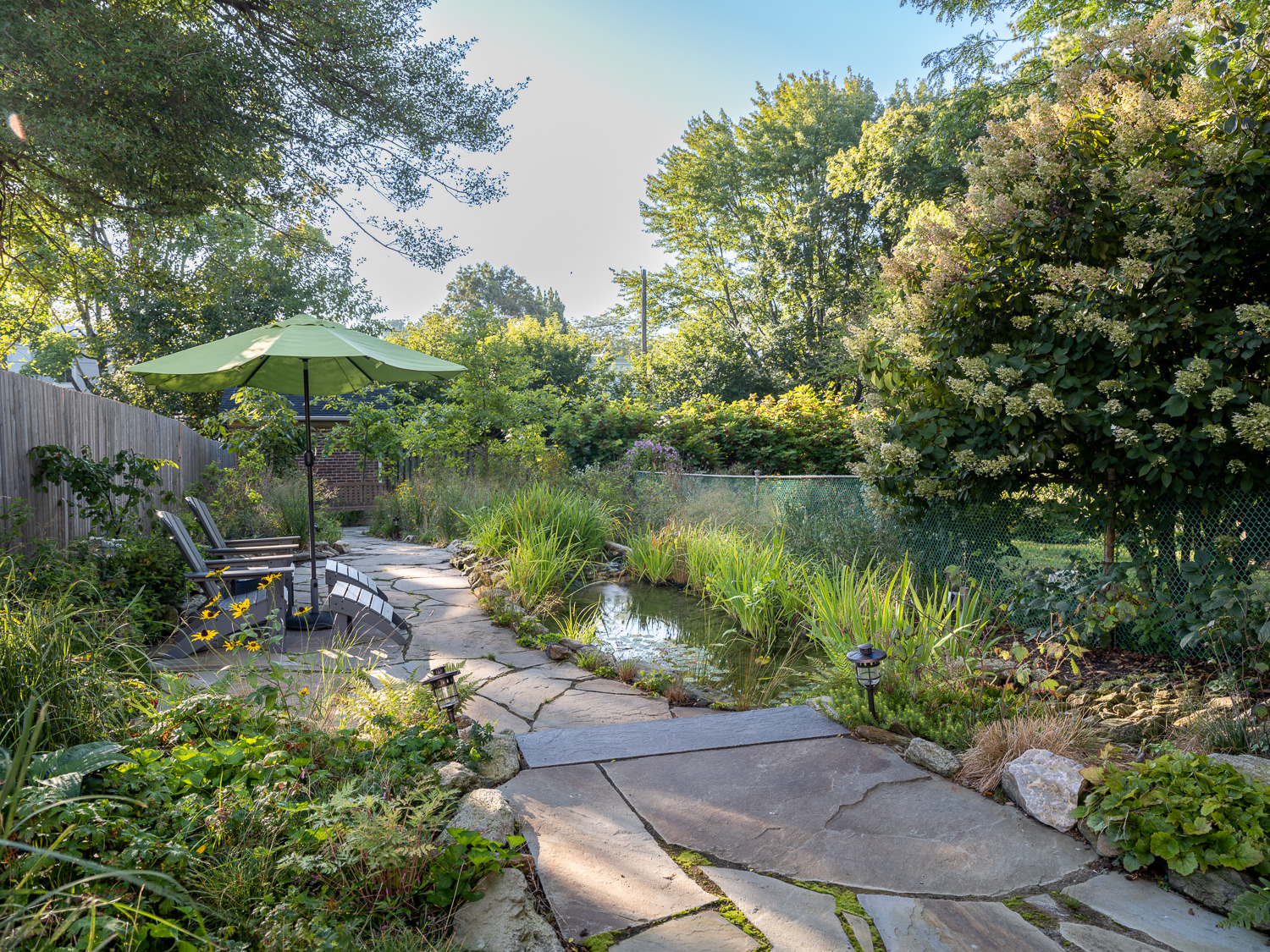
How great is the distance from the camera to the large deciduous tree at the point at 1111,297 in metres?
3.51

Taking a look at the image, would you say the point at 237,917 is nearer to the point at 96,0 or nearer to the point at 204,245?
the point at 96,0

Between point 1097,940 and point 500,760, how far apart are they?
6.84 ft

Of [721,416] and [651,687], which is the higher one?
[721,416]

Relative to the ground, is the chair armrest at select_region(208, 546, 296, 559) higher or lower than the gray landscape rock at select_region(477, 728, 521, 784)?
higher

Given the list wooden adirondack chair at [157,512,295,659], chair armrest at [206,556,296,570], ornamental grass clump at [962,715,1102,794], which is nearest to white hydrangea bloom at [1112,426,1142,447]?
ornamental grass clump at [962,715,1102,794]

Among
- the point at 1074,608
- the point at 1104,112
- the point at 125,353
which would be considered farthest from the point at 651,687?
the point at 125,353

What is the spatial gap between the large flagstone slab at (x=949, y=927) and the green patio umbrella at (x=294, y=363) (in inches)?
171

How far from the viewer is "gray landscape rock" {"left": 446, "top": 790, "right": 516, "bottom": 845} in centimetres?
218

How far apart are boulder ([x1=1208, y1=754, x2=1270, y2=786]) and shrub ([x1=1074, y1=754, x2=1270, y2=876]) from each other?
104mm

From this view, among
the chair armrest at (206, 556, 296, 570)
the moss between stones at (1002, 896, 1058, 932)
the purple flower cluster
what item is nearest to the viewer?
the moss between stones at (1002, 896, 1058, 932)

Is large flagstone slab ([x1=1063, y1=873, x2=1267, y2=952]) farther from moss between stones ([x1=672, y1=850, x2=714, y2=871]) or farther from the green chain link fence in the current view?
the green chain link fence

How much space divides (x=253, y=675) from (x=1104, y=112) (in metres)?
5.49

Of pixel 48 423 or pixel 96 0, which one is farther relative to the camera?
pixel 96 0

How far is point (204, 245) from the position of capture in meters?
20.6
